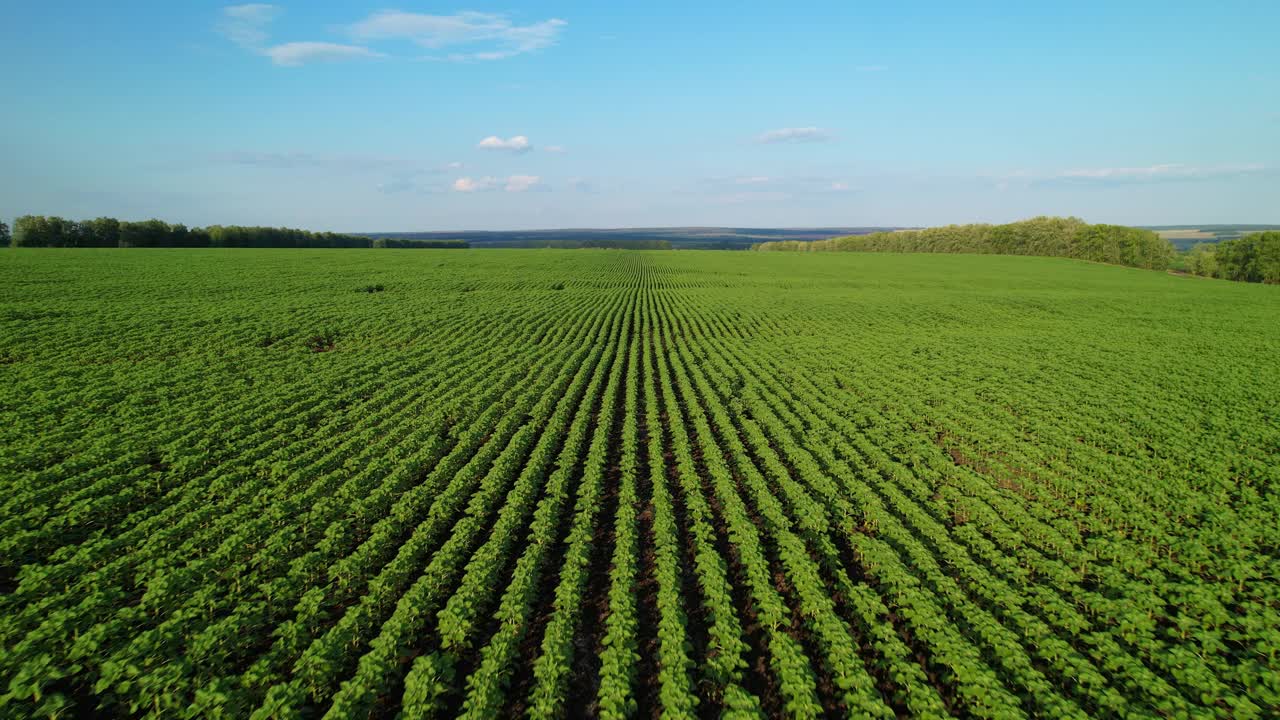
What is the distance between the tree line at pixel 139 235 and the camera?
76188 millimetres

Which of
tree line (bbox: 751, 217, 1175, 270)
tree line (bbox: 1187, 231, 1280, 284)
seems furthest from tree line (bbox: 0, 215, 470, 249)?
tree line (bbox: 1187, 231, 1280, 284)

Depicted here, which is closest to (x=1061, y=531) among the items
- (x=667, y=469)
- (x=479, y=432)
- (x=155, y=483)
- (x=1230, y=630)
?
(x=1230, y=630)

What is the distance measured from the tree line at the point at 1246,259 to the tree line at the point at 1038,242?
792 centimetres

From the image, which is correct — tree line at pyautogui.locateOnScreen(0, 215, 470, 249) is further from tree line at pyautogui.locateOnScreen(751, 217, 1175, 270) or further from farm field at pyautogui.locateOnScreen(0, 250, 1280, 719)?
tree line at pyautogui.locateOnScreen(751, 217, 1175, 270)

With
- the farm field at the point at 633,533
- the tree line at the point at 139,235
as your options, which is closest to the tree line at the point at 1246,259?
the farm field at the point at 633,533

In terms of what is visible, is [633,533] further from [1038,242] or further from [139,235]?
[1038,242]

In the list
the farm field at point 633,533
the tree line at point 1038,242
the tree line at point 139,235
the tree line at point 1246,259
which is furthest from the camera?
the tree line at point 1038,242

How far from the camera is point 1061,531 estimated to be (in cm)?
968

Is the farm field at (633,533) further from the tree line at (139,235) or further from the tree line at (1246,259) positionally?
the tree line at (139,235)

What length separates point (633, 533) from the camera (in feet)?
31.0

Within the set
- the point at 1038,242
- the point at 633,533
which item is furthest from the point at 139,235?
the point at 1038,242

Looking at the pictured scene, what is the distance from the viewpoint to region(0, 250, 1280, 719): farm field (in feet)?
20.2

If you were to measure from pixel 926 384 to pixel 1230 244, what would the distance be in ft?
296

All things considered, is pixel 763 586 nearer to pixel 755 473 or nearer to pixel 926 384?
pixel 755 473
